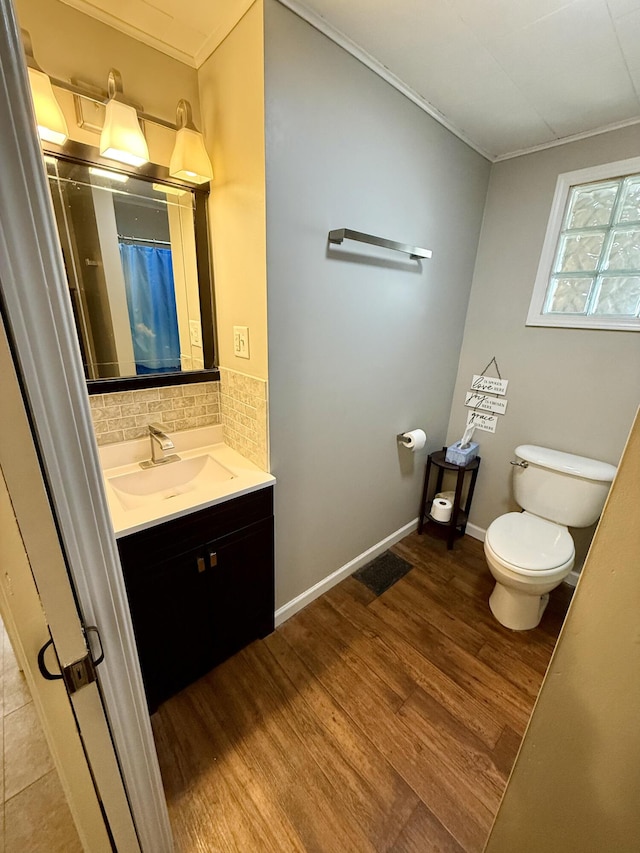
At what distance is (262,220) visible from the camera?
119cm

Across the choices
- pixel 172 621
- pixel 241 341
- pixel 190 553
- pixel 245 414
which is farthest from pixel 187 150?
pixel 172 621

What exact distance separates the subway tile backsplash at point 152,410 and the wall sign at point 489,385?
64.5 inches

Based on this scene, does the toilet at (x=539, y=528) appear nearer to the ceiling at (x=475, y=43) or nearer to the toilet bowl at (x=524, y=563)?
the toilet bowl at (x=524, y=563)

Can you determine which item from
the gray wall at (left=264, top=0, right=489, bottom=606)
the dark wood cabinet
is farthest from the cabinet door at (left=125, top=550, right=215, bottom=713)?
the gray wall at (left=264, top=0, right=489, bottom=606)

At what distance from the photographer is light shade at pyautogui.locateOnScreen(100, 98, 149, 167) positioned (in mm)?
1112

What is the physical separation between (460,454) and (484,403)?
1.24 ft

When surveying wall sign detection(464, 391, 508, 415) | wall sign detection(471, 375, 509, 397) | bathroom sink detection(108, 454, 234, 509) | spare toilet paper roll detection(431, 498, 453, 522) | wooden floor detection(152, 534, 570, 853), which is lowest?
wooden floor detection(152, 534, 570, 853)

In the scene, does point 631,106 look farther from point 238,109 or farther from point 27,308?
point 27,308

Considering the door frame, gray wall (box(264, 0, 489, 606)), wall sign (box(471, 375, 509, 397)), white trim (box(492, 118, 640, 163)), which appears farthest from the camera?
wall sign (box(471, 375, 509, 397))

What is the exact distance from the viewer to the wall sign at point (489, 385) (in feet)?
7.00

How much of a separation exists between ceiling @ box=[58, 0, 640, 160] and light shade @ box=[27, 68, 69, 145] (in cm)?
31

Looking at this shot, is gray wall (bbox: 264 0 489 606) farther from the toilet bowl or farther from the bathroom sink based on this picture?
the toilet bowl

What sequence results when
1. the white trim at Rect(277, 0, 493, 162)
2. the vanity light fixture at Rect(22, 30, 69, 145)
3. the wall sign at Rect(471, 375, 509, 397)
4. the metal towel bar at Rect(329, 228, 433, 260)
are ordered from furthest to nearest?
the wall sign at Rect(471, 375, 509, 397)
the metal towel bar at Rect(329, 228, 433, 260)
the white trim at Rect(277, 0, 493, 162)
the vanity light fixture at Rect(22, 30, 69, 145)

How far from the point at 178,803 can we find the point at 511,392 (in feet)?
7.84
